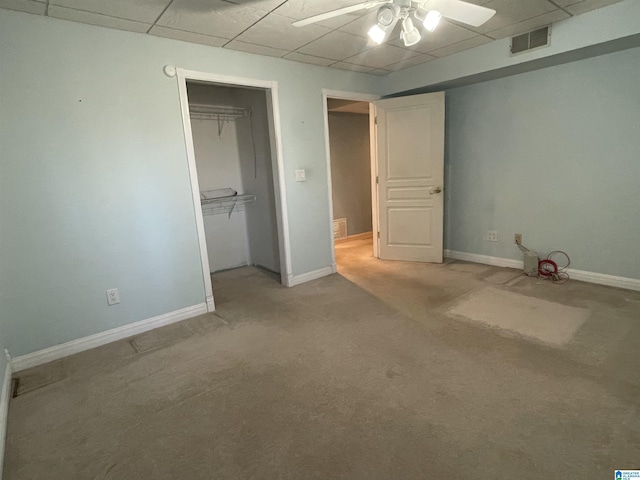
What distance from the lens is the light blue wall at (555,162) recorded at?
3031 millimetres

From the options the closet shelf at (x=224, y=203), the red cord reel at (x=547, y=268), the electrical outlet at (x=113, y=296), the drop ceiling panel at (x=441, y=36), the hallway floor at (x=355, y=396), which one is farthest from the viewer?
the closet shelf at (x=224, y=203)

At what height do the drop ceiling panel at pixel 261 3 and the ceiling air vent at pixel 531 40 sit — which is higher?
the drop ceiling panel at pixel 261 3

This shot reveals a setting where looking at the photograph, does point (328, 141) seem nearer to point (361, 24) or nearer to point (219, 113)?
point (361, 24)

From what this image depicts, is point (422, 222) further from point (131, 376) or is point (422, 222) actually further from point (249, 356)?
point (131, 376)

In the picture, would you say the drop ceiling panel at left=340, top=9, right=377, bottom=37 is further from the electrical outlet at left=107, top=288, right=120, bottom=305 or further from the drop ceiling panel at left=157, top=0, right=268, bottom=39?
the electrical outlet at left=107, top=288, right=120, bottom=305

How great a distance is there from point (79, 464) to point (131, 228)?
1.64 metres

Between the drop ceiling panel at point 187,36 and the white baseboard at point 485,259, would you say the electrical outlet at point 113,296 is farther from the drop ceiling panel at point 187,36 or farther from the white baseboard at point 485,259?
the white baseboard at point 485,259

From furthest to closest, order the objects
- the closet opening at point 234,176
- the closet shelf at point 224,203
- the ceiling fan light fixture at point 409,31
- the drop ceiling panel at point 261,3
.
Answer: the closet shelf at point 224,203, the closet opening at point 234,176, the drop ceiling panel at point 261,3, the ceiling fan light fixture at point 409,31

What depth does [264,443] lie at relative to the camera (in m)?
1.59

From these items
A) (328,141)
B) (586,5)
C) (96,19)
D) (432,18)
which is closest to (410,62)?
(328,141)

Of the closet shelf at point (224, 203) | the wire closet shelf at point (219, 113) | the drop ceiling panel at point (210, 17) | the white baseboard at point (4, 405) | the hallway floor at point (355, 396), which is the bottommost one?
the hallway floor at point (355, 396)

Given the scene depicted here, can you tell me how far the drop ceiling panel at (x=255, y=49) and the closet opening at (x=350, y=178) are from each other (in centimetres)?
226

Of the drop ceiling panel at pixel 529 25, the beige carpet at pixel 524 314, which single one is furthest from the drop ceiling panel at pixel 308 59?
the beige carpet at pixel 524 314

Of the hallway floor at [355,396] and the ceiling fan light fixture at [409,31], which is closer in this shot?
the hallway floor at [355,396]
